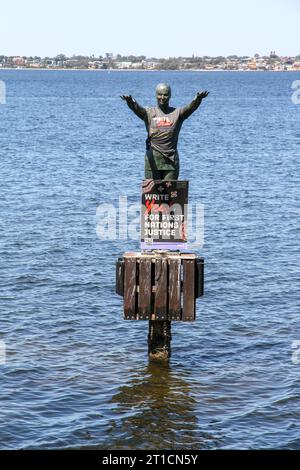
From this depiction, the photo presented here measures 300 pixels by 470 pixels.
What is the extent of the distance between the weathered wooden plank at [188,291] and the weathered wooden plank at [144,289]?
0.68 m

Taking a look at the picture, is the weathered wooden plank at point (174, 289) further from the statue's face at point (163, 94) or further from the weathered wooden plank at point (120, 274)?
the statue's face at point (163, 94)

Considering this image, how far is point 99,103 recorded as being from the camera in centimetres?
16262

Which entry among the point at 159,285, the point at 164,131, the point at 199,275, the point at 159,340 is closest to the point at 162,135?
the point at 164,131

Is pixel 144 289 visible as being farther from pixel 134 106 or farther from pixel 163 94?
pixel 163 94

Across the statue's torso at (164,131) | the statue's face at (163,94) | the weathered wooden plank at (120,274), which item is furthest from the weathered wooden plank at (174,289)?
the statue's face at (163,94)

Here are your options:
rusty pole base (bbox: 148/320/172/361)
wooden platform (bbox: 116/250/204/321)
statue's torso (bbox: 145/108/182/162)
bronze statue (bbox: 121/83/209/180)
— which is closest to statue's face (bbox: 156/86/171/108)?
bronze statue (bbox: 121/83/209/180)

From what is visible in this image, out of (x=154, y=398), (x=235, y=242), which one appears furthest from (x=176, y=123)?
(x=235, y=242)

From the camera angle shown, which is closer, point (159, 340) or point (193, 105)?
point (193, 105)

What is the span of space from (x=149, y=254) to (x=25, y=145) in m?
62.7

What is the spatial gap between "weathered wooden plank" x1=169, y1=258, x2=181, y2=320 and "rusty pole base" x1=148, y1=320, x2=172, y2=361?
0.75 m

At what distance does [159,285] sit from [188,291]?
1.93ft

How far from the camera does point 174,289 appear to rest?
19016mm

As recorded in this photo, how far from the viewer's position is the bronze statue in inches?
772

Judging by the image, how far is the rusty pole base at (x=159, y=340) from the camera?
20266 mm
